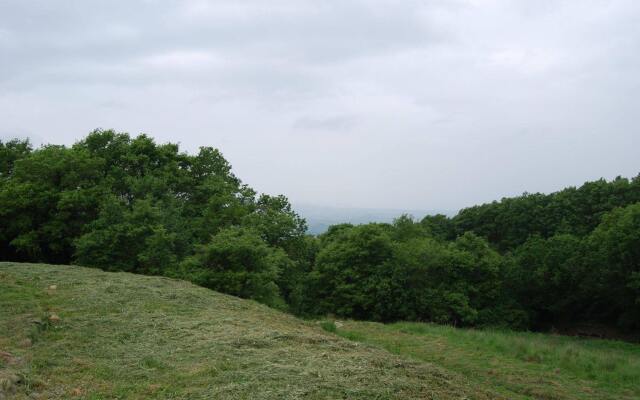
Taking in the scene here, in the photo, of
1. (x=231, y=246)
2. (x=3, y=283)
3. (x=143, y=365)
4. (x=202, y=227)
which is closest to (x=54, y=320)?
(x=143, y=365)

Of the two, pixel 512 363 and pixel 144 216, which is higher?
pixel 144 216

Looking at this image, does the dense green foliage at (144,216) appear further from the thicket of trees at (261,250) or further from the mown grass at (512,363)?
the mown grass at (512,363)

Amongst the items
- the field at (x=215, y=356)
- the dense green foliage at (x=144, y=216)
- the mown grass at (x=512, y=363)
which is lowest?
the mown grass at (x=512, y=363)

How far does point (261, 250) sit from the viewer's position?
1933 cm

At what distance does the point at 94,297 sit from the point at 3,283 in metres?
2.79

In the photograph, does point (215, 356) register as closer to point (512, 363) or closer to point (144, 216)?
point (512, 363)

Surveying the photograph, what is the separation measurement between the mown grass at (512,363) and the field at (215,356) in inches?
2.0

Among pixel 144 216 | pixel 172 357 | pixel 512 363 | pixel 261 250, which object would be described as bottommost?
pixel 512 363

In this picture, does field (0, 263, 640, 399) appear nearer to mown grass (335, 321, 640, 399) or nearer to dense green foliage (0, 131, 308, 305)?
mown grass (335, 321, 640, 399)

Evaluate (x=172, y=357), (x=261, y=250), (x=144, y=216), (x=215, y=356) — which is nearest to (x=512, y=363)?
(x=215, y=356)

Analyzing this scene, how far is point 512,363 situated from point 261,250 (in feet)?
32.9

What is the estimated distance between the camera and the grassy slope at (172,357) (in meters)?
7.03

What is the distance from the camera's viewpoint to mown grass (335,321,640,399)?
10.4 meters

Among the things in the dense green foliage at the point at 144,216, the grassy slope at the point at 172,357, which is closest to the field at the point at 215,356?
the grassy slope at the point at 172,357
